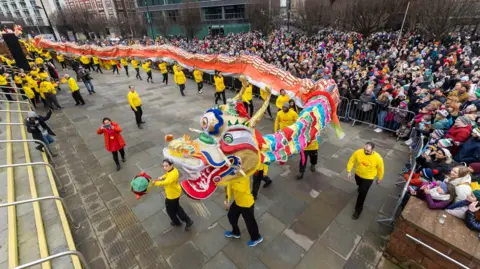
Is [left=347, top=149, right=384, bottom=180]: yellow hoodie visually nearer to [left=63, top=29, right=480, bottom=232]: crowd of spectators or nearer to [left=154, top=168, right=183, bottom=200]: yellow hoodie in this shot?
[left=63, top=29, right=480, bottom=232]: crowd of spectators

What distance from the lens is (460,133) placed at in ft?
17.0

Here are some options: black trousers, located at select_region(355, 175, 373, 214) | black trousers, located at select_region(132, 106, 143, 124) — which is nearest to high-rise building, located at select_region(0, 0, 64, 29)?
black trousers, located at select_region(132, 106, 143, 124)

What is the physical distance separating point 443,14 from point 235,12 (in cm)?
2732

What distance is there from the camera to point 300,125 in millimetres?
4477

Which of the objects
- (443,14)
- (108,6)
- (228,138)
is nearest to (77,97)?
(228,138)

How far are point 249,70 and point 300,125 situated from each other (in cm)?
452

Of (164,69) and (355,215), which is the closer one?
(355,215)

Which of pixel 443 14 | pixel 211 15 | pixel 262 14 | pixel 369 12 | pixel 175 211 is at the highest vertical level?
pixel 211 15

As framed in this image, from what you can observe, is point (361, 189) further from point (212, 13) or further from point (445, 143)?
point (212, 13)

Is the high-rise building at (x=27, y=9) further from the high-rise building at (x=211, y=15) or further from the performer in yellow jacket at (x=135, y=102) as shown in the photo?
the performer in yellow jacket at (x=135, y=102)

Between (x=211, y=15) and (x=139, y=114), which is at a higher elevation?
(x=211, y=15)

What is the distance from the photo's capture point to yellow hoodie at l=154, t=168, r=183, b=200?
3715 millimetres

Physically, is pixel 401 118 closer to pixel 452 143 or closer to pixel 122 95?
pixel 452 143

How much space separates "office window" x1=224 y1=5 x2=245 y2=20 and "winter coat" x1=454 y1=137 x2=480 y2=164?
36327 millimetres
